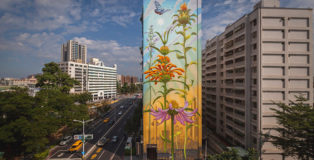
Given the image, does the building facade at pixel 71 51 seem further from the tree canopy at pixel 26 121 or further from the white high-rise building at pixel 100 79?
the tree canopy at pixel 26 121

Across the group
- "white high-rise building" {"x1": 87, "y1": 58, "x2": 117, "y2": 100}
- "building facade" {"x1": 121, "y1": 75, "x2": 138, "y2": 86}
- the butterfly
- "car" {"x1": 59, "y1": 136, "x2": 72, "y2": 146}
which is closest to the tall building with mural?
the butterfly

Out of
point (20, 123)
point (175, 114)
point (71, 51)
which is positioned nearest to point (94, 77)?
point (71, 51)

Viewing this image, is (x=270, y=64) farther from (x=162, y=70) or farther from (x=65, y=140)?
(x=65, y=140)

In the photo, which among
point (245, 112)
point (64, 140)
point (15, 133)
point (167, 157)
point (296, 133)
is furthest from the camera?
point (64, 140)

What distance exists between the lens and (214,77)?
29.7 meters

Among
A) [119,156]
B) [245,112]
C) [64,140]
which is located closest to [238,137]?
[245,112]

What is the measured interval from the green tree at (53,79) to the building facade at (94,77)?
118ft

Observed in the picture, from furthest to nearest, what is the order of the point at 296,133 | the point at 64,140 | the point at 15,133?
the point at 64,140 < the point at 15,133 < the point at 296,133

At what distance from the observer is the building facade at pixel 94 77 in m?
69.4

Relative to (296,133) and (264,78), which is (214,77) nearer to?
(264,78)

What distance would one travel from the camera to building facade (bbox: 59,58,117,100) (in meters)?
69.4

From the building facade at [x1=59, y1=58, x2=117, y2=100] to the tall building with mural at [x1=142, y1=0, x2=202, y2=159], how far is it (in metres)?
59.7

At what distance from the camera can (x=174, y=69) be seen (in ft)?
52.7

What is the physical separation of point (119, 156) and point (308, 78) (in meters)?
29.0
